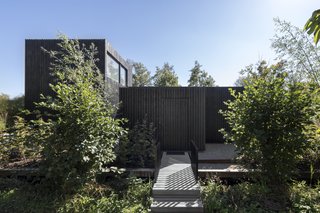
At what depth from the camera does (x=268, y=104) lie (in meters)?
3.22

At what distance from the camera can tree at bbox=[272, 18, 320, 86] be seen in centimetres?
616

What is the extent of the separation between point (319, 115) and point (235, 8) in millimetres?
3303

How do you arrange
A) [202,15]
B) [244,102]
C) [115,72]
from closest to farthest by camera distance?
[244,102]
[202,15]
[115,72]

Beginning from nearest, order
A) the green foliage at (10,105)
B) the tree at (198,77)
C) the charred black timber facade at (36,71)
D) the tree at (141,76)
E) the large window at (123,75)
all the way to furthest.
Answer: the charred black timber facade at (36,71)
the large window at (123,75)
the green foliage at (10,105)
the tree at (198,77)
the tree at (141,76)

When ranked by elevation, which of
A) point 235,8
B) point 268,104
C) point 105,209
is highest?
point 235,8

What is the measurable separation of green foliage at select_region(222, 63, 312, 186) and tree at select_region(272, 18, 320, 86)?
3.45 metres

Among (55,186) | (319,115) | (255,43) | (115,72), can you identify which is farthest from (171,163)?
(255,43)

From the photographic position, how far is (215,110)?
8.57 metres

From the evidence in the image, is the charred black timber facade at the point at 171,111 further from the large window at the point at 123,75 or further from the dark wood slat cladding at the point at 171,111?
the large window at the point at 123,75

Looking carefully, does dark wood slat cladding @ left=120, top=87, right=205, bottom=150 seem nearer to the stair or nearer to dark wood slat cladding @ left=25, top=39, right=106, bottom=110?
the stair

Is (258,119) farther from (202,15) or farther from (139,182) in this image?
(202,15)

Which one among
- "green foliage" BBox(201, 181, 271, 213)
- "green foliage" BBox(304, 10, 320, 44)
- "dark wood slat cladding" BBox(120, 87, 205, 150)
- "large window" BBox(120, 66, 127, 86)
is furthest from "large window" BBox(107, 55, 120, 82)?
"green foliage" BBox(304, 10, 320, 44)

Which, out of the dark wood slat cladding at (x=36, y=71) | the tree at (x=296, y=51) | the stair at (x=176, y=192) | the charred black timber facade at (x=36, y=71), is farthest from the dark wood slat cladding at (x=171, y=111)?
the tree at (x=296, y=51)

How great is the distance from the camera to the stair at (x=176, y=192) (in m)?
2.98
